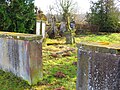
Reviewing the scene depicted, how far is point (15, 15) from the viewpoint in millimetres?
14562

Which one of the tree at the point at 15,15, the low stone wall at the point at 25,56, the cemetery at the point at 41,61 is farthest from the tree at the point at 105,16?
the low stone wall at the point at 25,56

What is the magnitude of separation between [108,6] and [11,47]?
1763cm

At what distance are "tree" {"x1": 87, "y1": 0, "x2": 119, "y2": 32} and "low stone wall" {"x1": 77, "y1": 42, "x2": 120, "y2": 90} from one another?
18.9 meters

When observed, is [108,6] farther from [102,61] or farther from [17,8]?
[102,61]

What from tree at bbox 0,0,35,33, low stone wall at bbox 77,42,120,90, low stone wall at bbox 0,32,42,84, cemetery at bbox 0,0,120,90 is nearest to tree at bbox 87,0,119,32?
cemetery at bbox 0,0,120,90

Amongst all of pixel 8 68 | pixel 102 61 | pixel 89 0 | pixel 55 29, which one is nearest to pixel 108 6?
pixel 89 0

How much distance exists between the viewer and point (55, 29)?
60.5 feet

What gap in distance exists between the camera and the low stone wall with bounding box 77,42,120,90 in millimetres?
3523

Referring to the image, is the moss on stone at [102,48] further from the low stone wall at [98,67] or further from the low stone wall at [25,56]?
the low stone wall at [25,56]

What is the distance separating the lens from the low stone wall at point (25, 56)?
607 centimetres

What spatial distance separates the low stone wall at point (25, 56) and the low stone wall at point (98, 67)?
2263mm

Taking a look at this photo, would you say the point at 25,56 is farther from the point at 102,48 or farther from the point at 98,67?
the point at 102,48

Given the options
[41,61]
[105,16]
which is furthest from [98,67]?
[105,16]

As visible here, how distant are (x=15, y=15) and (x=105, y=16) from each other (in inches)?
443
